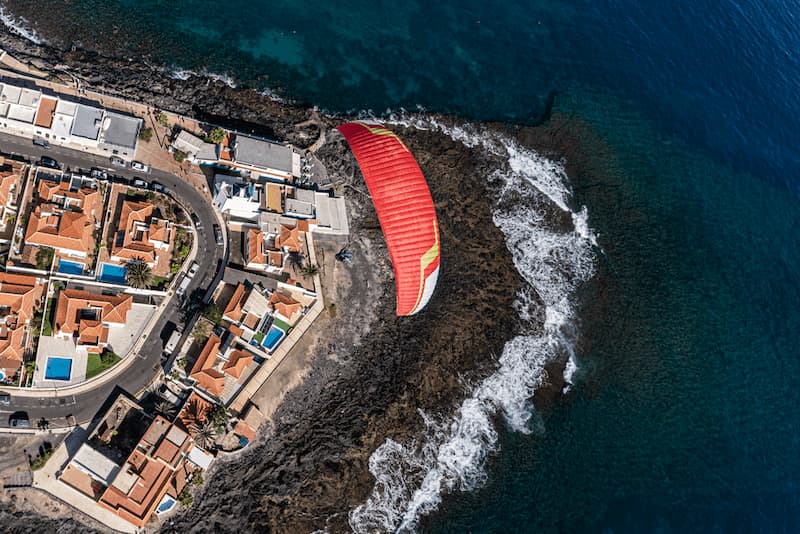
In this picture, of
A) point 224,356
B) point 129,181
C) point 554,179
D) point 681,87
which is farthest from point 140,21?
point 681,87

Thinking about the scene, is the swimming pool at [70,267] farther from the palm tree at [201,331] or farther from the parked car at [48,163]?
the palm tree at [201,331]

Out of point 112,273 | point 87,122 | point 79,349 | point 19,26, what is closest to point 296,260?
point 112,273

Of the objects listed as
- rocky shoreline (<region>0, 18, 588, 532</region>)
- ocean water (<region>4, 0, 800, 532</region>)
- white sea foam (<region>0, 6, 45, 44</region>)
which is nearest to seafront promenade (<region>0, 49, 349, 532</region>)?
rocky shoreline (<region>0, 18, 588, 532</region>)

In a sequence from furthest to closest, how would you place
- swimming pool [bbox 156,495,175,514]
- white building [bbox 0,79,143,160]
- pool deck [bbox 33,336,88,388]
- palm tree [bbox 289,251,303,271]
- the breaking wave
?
palm tree [bbox 289,251,303,271] → the breaking wave → white building [bbox 0,79,143,160] → swimming pool [bbox 156,495,175,514] → pool deck [bbox 33,336,88,388]

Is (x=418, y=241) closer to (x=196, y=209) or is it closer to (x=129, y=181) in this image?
(x=196, y=209)

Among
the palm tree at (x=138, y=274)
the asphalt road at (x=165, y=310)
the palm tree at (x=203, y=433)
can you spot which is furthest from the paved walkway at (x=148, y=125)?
the palm tree at (x=203, y=433)

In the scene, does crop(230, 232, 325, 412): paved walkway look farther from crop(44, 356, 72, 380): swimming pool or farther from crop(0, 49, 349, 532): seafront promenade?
crop(44, 356, 72, 380): swimming pool
